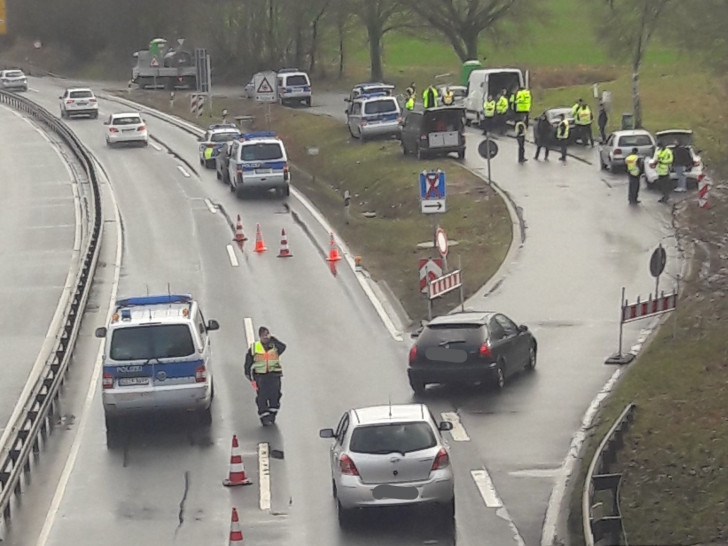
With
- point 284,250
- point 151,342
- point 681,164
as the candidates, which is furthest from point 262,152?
point 151,342

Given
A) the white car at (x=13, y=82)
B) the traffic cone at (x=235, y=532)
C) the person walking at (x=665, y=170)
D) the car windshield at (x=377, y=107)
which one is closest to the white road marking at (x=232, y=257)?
the person walking at (x=665, y=170)

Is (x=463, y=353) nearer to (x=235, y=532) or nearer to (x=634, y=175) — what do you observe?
(x=235, y=532)

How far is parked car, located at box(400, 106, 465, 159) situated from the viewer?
4650 cm

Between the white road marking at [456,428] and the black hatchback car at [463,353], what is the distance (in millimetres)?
972

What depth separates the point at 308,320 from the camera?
28.4 metres

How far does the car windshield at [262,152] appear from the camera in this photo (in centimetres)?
4425

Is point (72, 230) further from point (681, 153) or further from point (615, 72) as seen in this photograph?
point (615, 72)

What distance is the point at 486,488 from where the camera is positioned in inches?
696

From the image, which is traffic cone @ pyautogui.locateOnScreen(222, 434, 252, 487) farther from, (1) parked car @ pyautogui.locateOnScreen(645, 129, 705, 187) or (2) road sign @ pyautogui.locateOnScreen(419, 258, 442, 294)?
(1) parked car @ pyautogui.locateOnScreen(645, 129, 705, 187)

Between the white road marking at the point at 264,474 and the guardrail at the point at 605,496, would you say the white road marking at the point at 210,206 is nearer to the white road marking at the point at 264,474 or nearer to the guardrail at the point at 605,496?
the white road marking at the point at 264,474

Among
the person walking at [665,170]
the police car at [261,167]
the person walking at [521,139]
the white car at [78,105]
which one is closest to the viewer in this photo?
the person walking at [665,170]

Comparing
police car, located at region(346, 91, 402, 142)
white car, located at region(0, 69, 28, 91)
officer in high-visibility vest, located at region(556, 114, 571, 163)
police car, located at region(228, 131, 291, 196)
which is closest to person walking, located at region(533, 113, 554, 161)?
officer in high-visibility vest, located at region(556, 114, 571, 163)

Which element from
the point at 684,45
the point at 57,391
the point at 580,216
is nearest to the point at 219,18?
the point at 684,45

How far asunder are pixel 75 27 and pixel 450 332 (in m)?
90.4
